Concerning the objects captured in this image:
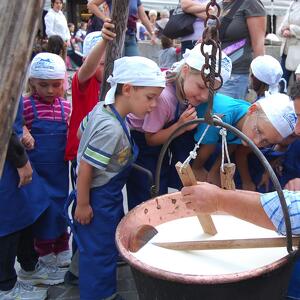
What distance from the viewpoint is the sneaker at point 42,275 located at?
311 cm

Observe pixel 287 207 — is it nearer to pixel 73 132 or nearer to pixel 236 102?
pixel 236 102

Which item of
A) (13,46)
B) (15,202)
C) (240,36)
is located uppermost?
(13,46)

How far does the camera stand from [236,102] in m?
2.77

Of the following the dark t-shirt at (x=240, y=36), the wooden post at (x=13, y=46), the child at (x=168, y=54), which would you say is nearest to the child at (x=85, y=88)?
the dark t-shirt at (x=240, y=36)

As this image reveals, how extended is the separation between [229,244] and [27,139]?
1447mm

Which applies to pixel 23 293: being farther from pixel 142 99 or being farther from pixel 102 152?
pixel 142 99

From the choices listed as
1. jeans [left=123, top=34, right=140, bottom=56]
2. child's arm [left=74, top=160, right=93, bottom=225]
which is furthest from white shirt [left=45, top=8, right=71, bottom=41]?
child's arm [left=74, top=160, right=93, bottom=225]

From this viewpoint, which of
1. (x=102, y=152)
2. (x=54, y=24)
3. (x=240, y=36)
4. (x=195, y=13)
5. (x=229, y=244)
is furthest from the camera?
(x=54, y=24)

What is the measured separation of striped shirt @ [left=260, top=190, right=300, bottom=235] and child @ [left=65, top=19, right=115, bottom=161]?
1.45 metres

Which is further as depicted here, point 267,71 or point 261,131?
point 267,71

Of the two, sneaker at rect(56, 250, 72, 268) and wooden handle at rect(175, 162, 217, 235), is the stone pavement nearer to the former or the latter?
sneaker at rect(56, 250, 72, 268)

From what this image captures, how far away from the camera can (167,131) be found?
8.69ft

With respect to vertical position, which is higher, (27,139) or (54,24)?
(27,139)

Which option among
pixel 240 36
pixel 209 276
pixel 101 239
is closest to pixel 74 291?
pixel 101 239
